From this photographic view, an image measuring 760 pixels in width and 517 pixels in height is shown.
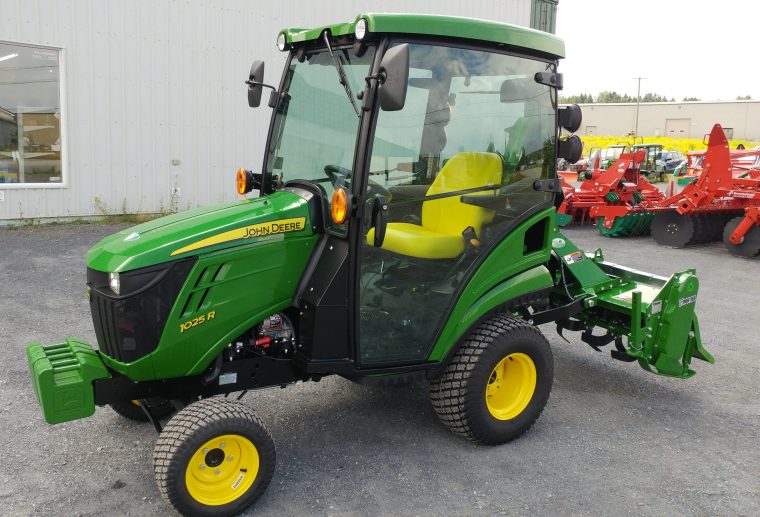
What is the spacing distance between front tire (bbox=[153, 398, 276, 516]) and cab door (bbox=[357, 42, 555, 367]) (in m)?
0.67

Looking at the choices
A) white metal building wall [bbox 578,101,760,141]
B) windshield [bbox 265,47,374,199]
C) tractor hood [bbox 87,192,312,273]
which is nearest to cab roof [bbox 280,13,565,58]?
windshield [bbox 265,47,374,199]

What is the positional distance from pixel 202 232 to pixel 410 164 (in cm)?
106

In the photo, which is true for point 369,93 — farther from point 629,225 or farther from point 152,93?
point 629,225

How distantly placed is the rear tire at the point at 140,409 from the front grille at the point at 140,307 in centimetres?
64

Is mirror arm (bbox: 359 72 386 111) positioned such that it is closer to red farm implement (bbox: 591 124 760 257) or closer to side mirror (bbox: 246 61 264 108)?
side mirror (bbox: 246 61 264 108)

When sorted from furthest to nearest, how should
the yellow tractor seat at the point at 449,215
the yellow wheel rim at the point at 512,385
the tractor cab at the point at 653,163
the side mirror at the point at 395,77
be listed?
1. the tractor cab at the point at 653,163
2. the yellow wheel rim at the point at 512,385
3. the yellow tractor seat at the point at 449,215
4. the side mirror at the point at 395,77

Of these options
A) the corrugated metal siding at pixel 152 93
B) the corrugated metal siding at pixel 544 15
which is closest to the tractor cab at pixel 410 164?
the corrugated metal siding at pixel 152 93

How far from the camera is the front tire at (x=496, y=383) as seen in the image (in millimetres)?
3705

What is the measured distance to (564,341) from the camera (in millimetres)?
5762

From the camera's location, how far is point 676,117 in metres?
52.6

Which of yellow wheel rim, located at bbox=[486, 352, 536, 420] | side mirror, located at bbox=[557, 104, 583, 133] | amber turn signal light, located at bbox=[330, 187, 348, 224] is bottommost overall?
yellow wheel rim, located at bbox=[486, 352, 536, 420]

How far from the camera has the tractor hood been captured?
10.1 ft

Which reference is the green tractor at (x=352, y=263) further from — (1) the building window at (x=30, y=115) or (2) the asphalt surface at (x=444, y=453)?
(1) the building window at (x=30, y=115)

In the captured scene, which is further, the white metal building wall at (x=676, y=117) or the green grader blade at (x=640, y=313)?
the white metal building wall at (x=676, y=117)
